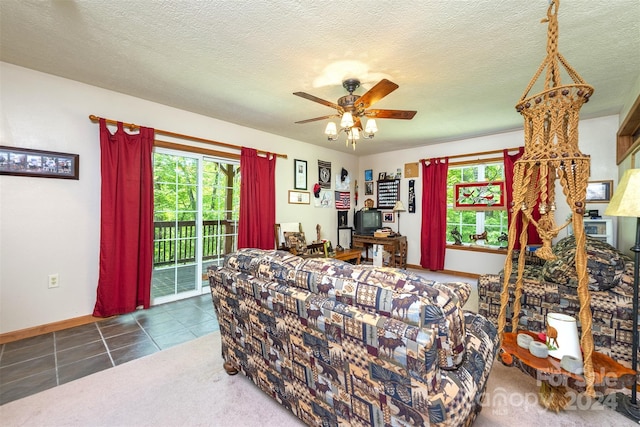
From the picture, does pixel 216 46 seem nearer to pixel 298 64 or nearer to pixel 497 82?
pixel 298 64

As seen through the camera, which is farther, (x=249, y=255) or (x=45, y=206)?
(x=45, y=206)

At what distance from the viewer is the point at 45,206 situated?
254cm

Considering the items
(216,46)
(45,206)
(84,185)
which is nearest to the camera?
(216,46)

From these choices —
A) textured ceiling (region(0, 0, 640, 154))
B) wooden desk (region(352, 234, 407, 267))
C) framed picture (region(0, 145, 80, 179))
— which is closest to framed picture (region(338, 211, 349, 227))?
wooden desk (region(352, 234, 407, 267))

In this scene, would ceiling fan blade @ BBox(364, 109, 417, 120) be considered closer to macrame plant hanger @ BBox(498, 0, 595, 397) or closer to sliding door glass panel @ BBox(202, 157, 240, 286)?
macrame plant hanger @ BBox(498, 0, 595, 397)

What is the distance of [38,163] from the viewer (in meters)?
2.49

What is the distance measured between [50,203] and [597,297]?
4676 mm

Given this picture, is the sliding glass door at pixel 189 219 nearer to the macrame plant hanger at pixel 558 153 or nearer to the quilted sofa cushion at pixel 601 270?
the macrame plant hanger at pixel 558 153

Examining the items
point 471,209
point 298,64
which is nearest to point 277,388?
point 298,64

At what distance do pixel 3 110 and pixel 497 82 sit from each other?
4521 mm

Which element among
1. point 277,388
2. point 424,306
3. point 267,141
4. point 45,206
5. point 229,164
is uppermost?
point 267,141

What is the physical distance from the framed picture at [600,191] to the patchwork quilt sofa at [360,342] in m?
3.51

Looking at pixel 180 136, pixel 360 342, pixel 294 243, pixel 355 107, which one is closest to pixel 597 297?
pixel 360 342

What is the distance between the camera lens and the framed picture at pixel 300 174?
4832 mm
